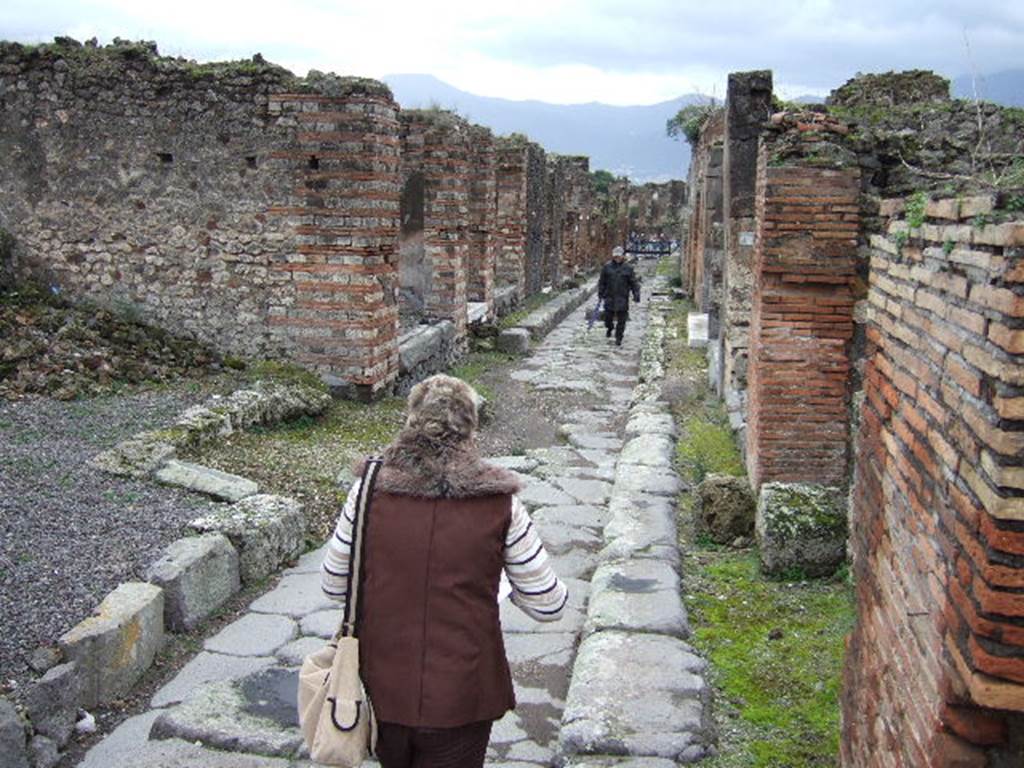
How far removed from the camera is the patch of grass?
3836 millimetres

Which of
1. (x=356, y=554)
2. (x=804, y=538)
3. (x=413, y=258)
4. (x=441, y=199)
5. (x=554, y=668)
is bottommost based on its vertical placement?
(x=554, y=668)

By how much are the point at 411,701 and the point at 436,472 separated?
62 cm

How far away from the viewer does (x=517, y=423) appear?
10.4m

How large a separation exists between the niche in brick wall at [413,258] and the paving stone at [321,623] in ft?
24.0

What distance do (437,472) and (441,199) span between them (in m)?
10.0

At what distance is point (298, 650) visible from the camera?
16.3ft

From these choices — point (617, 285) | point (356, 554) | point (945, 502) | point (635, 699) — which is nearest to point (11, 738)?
point (356, 554)

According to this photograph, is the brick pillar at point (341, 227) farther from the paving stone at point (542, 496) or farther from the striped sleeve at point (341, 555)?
the striped sleeve at point (341, 555)

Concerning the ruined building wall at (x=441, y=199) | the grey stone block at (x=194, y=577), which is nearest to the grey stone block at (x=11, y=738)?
the grey stone block at (x=194, y=577)

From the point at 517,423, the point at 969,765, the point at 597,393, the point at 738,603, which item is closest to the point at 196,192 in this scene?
the point at 517,423

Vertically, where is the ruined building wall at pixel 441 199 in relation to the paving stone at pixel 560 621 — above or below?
above

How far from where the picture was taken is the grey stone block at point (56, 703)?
3.84 metres

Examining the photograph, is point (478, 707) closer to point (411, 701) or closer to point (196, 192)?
point (411, 701)

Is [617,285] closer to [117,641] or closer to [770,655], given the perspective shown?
[770,655]
